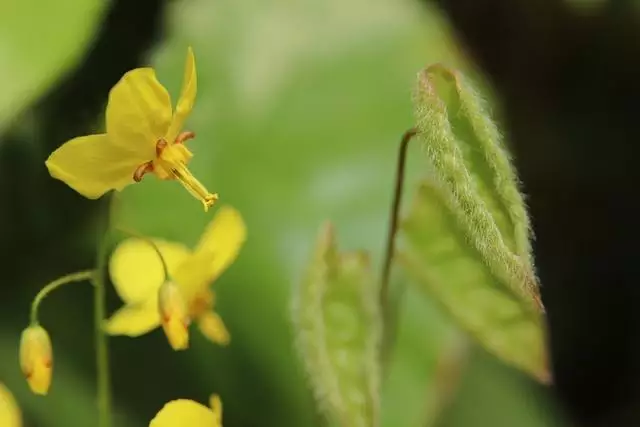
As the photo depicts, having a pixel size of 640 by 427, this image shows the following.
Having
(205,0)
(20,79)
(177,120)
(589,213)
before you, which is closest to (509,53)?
(589,213)

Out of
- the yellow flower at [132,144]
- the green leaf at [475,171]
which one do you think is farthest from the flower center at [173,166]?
the green leaf at [475,171]

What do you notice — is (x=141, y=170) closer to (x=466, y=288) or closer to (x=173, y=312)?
(x=173, y=312)

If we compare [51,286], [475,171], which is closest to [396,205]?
[475,171]

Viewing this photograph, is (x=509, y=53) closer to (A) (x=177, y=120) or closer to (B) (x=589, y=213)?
(B) (x=589, y=213)

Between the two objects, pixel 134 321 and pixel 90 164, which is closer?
pixel 90 164

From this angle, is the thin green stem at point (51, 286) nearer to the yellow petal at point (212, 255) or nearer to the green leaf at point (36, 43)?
the yellow petal at point (212, 255)
